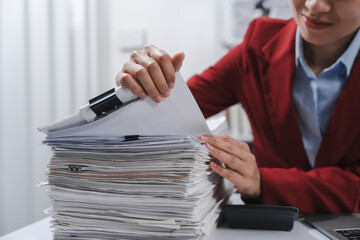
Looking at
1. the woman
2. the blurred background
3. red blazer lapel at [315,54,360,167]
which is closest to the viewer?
the woman

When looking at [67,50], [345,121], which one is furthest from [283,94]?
[67,50]

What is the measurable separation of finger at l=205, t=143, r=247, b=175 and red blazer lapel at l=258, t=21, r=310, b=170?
0.35 m

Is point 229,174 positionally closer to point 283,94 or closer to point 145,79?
point 145,79

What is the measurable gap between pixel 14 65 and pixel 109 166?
3.76 ft

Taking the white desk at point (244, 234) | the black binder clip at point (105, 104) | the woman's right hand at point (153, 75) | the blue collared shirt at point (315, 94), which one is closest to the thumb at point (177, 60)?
the woman's right hand at point (153, 75)

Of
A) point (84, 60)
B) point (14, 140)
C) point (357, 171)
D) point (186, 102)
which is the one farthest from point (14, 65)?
point (357, 171)

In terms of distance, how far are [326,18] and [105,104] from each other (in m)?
0.59

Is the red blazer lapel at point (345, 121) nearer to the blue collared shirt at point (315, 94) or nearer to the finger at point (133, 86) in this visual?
the blue collared shirt at point (315, 94)

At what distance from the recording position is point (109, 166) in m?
0.53

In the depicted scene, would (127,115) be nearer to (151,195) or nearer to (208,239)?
(151,195)

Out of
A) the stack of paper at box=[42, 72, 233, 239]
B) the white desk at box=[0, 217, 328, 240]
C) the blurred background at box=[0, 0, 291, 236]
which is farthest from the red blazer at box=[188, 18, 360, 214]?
the blurred background at box=[0, 0, 291, 236]

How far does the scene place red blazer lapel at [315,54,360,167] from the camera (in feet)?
2.90

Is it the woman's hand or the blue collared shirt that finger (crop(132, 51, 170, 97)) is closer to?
the woman's hand

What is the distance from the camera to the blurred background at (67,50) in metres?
1.45
